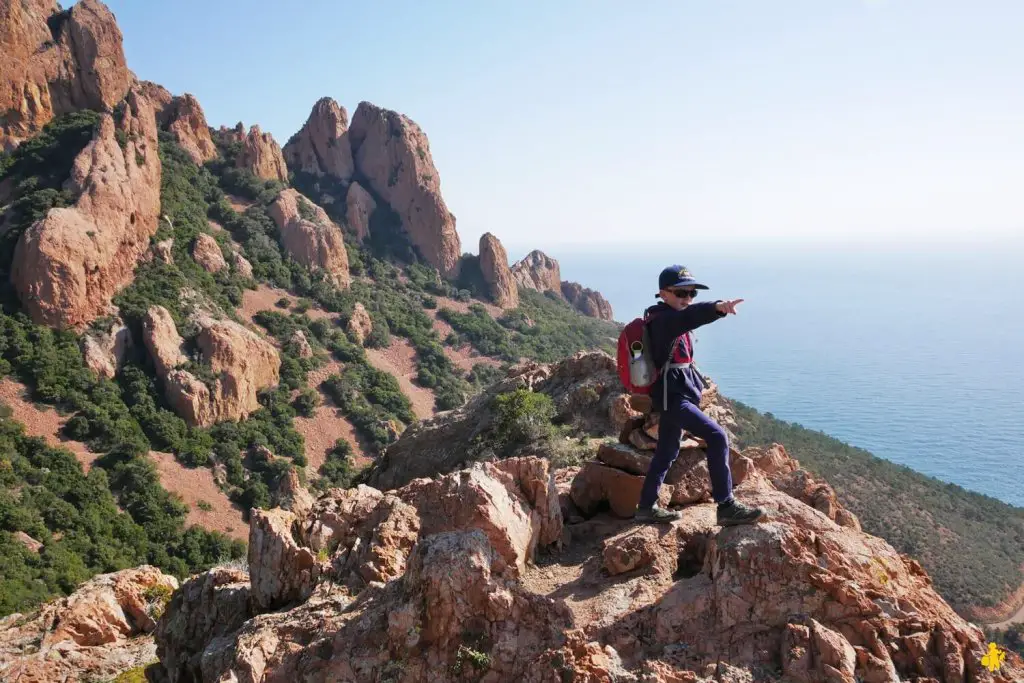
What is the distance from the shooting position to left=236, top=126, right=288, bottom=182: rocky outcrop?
4991 centimetres

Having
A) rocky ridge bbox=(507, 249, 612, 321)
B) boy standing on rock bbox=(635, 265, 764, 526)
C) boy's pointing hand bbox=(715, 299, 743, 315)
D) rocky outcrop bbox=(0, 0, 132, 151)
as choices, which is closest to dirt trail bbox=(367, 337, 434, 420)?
rocky outcrop bbox=(0, 0, 132, 151)

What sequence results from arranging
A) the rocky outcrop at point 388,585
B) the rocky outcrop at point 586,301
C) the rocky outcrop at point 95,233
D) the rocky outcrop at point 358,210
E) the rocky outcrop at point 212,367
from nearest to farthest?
1. the rocky outcrop at point 388,585
2. the rocky outcrop at point 95,233
3. the rocky outcrop at point 212,367
4. the rocky outcrop at point 358,210
5. the rocky outcrop at point 586,301

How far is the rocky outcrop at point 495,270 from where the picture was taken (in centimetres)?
5900

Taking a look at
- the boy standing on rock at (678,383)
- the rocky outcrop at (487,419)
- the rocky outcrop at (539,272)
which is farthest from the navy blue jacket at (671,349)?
the rocky outcrop at (539,272)

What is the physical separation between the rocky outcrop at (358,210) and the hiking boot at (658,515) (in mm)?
53301

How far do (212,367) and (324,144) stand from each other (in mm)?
36271

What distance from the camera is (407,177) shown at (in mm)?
59906

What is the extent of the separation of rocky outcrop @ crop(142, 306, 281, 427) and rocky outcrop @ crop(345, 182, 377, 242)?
953 inches

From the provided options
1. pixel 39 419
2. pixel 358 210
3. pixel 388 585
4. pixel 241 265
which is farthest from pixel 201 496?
pixel 358 210

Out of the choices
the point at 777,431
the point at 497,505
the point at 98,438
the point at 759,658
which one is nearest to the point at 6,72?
the point at 98,438

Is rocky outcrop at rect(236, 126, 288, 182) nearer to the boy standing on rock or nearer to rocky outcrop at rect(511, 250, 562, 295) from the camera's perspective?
rocky outcrop at rect(511, 250, 562, 295)

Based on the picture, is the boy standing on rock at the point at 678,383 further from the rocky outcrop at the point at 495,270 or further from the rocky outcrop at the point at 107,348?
the rocky outcrop at the point at 495,270

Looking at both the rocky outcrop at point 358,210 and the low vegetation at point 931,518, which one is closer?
the low vegetation at point 931,518

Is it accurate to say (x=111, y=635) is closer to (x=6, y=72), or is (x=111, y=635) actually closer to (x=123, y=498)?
(x=123, y=498)
